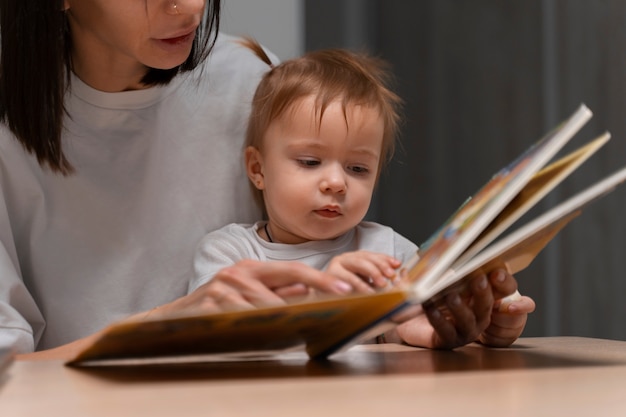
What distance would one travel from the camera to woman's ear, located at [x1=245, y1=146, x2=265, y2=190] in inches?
57.7

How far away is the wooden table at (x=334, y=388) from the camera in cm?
52

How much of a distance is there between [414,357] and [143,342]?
1.03 feet

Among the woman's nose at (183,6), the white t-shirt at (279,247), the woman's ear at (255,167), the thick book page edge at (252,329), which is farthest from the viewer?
the woman's ear at (255,167)

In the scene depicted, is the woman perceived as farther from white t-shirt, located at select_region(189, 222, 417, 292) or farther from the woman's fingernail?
the woman's fingernail

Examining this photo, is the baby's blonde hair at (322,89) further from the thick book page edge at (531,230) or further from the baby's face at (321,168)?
the thick book page edge at (531,230)

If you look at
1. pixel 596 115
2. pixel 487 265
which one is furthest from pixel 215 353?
pixel 596 115

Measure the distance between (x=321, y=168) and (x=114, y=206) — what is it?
1.12ft

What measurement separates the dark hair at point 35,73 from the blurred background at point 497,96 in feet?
3.40

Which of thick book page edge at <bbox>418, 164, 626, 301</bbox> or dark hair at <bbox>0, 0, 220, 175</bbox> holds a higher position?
dark hair at <bbox>0, 0, 220, 175</bbox>

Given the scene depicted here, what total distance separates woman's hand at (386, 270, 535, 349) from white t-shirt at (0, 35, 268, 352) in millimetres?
530

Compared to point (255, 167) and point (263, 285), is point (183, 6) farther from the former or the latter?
point (263, 285)

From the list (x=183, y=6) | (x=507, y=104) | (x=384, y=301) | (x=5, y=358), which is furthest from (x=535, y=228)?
(x=507, y=104)

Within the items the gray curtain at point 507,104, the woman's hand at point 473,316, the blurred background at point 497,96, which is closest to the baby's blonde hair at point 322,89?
the woman's hand at point 473,316

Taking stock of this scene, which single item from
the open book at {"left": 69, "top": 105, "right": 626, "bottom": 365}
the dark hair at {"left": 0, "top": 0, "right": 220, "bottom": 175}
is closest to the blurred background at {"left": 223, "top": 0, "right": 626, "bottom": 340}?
the dark hair at {"left": 0, "top": 0, "right": 220, "bottom": 175}
